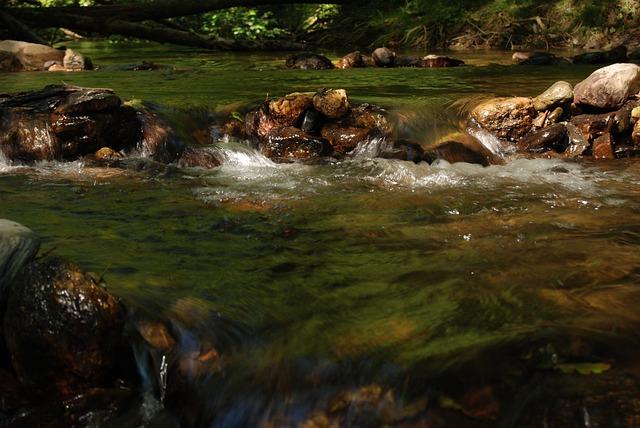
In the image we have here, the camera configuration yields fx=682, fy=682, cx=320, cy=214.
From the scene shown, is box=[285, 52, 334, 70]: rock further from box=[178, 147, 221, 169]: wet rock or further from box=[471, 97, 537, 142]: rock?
box=[178, 147, 221, 169]: wet rock

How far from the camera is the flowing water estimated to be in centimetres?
282

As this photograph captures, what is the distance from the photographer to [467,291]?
350 cm

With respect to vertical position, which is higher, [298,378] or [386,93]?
[386,93]

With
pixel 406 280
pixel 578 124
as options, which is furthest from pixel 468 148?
pixel 406 280

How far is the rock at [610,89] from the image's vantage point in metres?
7.59

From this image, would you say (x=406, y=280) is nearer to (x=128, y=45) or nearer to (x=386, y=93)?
(x=386, y=93)

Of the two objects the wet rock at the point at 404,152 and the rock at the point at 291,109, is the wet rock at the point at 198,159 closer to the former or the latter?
the rock at the point at 291,109

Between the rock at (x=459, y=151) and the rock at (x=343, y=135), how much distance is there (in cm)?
75

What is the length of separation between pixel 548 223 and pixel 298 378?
8.34 feet

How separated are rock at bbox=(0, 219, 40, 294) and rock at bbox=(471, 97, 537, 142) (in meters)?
5.74

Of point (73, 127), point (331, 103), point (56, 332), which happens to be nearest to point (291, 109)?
Result: point (331, 103)

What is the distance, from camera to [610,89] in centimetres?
764

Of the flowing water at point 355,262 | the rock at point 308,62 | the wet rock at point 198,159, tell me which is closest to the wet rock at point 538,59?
the rock at point 308,62

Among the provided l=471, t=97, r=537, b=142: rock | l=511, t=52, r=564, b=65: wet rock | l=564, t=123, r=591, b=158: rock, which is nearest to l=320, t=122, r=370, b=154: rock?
l=471, t=97, r=537, b=142: rock
